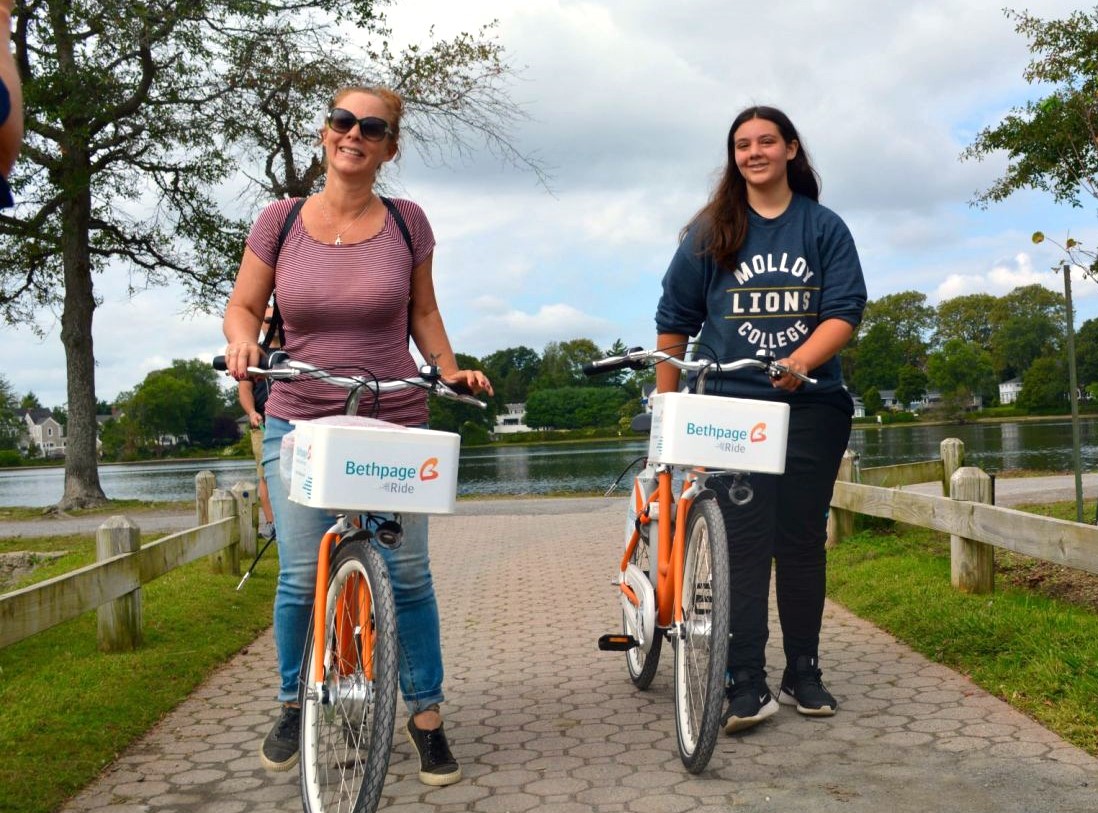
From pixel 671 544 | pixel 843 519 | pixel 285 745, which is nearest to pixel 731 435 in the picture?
pixel 671 544

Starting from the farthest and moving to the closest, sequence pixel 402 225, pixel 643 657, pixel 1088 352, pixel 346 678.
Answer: pixel 1088 352
pixel 643 657
pixel 402 225
pixel 346 678

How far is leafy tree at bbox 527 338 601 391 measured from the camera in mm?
139875

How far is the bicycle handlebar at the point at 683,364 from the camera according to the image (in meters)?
3.85

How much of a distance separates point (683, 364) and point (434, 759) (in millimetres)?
1548

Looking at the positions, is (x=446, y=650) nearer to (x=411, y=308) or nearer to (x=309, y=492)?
(x=411, y=308)

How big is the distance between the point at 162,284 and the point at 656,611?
21.2 metres

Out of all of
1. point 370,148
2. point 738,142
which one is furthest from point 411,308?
point 738,142

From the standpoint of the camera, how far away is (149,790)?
12.5 ft

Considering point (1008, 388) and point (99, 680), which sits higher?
point (1008, 388)

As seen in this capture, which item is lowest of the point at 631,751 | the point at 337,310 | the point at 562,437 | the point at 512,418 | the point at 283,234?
the point at 631,751

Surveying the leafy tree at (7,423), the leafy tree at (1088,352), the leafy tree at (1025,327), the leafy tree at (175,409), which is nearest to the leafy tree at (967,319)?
the leafy tree at (1025,327)

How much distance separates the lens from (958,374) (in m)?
107

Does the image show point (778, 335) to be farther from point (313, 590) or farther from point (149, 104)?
point (149, 104)

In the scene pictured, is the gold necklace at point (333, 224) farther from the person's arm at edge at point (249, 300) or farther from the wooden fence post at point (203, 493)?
the wooden fence post at point (203, 493)
